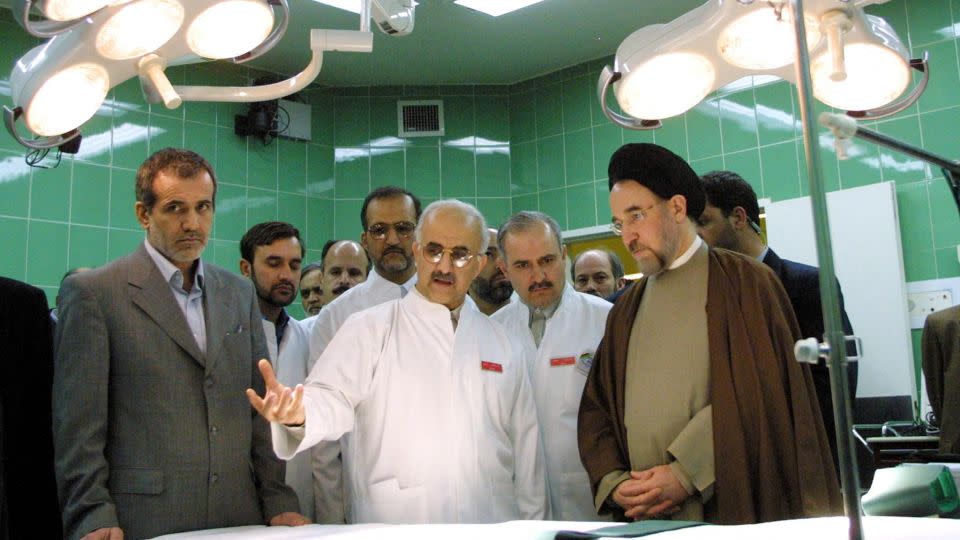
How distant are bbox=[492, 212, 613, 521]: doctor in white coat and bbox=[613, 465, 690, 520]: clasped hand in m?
0.52

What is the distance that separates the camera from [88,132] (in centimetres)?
618

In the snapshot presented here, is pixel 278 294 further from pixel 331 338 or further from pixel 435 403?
pixel 435 403

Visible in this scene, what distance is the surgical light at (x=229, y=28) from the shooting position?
1801mm

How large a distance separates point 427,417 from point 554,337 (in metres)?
0.72

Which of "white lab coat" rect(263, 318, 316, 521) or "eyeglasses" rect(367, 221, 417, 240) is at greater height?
"eyeglasses" rect(367, 221, 417, 240)

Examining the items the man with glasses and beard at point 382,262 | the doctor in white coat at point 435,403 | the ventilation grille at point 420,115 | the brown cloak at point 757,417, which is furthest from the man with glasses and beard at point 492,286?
the ventilation grille at point 420,115

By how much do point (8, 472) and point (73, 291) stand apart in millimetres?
496

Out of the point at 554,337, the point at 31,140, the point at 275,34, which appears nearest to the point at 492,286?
the point at 554,337

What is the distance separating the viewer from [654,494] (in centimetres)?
241

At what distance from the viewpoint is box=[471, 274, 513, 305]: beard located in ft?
13.0

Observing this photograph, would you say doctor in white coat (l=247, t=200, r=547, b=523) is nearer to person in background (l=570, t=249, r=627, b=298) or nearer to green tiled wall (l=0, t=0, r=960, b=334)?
person in background (l=570, t=249, r=627, b=298)

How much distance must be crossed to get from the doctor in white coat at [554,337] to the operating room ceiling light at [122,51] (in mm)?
1424

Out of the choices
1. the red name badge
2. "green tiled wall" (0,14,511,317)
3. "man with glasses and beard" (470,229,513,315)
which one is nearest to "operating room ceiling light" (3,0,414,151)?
the red name badge

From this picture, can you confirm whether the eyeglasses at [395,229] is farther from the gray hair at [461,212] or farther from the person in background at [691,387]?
the person in background at [691,387]
